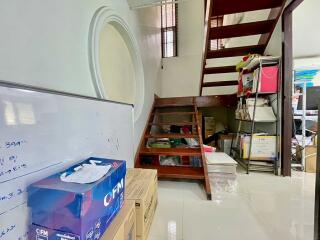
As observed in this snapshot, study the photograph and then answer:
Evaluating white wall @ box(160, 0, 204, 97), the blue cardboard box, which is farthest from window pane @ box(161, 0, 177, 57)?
the blue cardboard box

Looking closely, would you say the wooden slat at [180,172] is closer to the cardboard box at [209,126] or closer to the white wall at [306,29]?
the cardboard box at [209,126]

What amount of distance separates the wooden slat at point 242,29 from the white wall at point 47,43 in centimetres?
151

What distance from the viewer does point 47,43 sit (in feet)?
2.82

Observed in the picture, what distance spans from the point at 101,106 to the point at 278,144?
2.23 m

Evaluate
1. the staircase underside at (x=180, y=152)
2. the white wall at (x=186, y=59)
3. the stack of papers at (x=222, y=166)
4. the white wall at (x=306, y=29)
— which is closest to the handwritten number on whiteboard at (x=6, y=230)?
the staircase underside at (x=180, y=152)

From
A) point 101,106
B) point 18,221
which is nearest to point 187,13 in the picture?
point 101,106

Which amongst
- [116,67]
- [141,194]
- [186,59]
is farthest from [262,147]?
[186,59]

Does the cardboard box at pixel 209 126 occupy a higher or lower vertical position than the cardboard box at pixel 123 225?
higher

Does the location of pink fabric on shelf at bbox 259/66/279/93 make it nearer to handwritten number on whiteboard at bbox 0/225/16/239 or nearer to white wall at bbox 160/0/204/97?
white wall at bbox 160/0/204/97

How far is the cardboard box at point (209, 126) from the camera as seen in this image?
13.0ft

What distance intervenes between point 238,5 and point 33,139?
2261mm

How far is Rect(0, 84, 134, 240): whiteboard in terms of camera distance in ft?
1.78

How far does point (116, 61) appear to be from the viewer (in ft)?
6.04

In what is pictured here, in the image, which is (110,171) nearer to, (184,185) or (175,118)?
(184,185)
